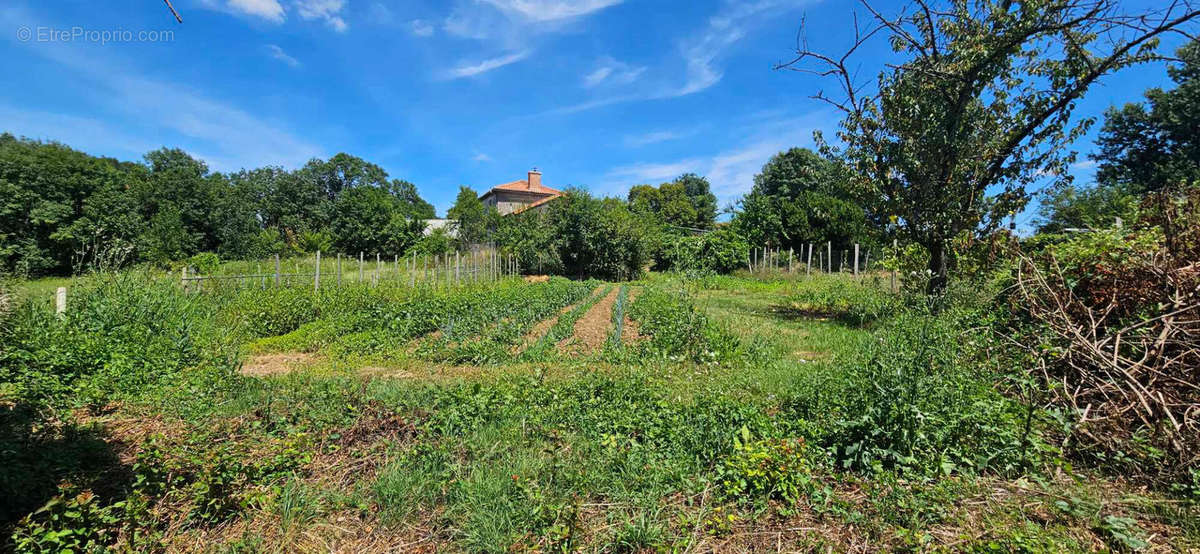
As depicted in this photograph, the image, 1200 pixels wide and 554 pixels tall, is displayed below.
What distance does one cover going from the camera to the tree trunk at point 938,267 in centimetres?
889

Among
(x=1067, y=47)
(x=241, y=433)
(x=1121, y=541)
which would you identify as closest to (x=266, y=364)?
(x=241, y=433)

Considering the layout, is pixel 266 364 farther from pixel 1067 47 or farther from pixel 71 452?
pixel 1067 47

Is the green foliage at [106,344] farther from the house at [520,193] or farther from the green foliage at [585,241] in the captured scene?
the house at [520,193]

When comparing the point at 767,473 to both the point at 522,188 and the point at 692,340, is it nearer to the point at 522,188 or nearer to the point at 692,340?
the point at 692,340

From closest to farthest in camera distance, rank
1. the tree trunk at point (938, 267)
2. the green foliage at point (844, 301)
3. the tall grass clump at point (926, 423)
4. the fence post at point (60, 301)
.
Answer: the tall grass clump at point (926, 423), the fence post at point (60, 301), the tree trunk at point (938, 267), the green foliage at point (844, 301)

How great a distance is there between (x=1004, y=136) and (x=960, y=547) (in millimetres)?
9236

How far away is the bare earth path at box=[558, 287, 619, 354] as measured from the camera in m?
7.93

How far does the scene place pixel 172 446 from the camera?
3211 mm

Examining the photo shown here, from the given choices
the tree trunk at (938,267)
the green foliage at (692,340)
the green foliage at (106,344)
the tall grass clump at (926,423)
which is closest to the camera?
the tall grass clump at (926,423)

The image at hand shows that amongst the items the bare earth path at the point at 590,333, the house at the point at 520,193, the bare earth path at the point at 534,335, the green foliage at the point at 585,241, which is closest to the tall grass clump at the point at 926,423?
the bare earth path at the point at 590,333

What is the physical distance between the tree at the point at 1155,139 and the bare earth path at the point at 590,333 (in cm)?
2724

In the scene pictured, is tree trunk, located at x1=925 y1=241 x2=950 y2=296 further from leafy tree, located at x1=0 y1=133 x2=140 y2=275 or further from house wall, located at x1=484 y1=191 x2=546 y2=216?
house wall, located at x1=484 y1=191 x2=546 y2=216

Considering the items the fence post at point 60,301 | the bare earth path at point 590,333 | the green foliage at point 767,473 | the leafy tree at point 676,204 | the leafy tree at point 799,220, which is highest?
the leafy tree at point 676,204

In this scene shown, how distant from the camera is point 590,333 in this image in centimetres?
954
